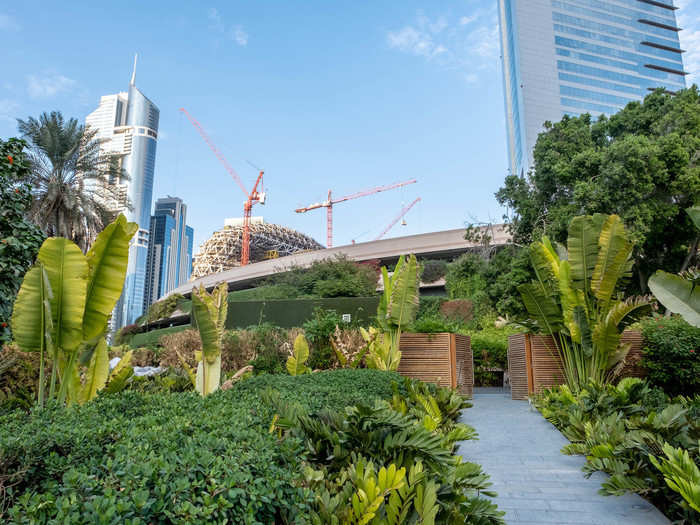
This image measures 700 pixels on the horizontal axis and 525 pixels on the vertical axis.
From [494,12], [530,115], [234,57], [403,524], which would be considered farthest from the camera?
[494,12]

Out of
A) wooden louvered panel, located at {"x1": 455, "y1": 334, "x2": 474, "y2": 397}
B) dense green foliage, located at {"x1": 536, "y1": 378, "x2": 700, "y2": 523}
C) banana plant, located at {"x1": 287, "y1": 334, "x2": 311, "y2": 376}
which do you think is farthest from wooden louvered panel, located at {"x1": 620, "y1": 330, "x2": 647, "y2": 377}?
banana plant, located at {"x1": 287, "y1": 334, "x2": 311, "y2": 376}

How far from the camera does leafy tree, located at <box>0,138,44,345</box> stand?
5.61 meters

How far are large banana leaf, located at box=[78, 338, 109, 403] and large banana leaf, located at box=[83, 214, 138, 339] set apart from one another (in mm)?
722

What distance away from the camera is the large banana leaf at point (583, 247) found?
8703mm

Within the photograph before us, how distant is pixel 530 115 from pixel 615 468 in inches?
2655

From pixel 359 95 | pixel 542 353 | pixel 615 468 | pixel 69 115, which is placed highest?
pixel 359 95

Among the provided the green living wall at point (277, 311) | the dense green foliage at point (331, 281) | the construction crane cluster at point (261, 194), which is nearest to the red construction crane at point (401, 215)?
the construction crane cluster at point (261, 194)

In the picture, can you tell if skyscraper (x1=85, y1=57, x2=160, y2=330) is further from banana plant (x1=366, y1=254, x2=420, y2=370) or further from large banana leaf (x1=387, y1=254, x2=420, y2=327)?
large banana leaf (x1=387, y1=254, x2=420, y2=327)

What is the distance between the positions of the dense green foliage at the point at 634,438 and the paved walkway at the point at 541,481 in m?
0.14

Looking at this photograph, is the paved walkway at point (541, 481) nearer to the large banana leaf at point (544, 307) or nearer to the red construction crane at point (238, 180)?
the large banana leaf at point (544, 307)

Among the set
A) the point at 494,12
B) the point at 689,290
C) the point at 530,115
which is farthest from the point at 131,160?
the point at 689,290

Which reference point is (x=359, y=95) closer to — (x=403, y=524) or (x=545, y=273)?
(x=545, y=273)

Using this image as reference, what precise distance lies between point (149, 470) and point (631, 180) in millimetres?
14116

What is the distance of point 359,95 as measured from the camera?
18.0 m
